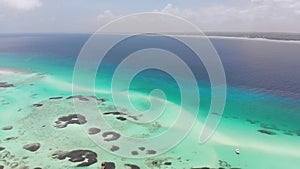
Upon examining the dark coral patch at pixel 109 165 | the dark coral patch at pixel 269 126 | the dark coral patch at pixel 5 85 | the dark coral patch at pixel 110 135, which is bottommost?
the dark coral patch at pixel 109 165

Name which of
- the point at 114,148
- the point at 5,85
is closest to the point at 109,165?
the point at 114,148

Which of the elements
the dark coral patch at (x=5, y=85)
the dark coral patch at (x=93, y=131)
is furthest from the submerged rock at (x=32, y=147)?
the dark coral patch at (x=5, y=85)

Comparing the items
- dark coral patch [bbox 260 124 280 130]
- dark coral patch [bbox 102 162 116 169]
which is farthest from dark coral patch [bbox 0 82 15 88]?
dark coral patch [bbox 260 124 280 130]

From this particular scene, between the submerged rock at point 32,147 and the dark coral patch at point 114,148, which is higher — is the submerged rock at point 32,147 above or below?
below

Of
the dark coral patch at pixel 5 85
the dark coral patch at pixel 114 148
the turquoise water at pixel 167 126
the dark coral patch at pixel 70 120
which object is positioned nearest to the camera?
the turquoise water at pixel 167 126

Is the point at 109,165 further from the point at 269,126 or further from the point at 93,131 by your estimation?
the point at 269,126

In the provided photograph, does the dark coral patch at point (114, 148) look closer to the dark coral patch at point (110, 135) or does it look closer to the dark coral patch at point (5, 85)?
the dark coral patch at point (110, 135)
